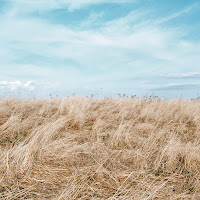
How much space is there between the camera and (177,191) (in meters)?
1.90

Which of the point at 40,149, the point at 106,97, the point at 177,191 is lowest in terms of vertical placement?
the point at 177,191

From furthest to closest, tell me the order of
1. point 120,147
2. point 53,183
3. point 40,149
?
point 120,147, point 40,149, point 53,183

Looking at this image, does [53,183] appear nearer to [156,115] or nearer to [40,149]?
[40,149]

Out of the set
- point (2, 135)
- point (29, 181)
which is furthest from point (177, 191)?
point (2, 135)

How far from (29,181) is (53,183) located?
26 centimetres

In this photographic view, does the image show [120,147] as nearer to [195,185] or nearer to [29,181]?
[195,185]

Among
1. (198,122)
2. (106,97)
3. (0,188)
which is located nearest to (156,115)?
(198,122)

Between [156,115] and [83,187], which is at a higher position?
[156,115]

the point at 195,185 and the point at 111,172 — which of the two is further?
the point at 111,172

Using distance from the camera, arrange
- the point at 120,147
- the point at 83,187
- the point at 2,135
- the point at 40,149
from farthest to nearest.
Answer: the point at 2,135, the point at 120,147, the point at 40,149, the point at 83,187

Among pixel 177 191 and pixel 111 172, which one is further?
pixel 111 172

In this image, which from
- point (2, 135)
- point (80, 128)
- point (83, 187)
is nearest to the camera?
point (83, 187)

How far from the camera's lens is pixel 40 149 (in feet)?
8.23

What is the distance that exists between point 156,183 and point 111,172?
1.69 ft
